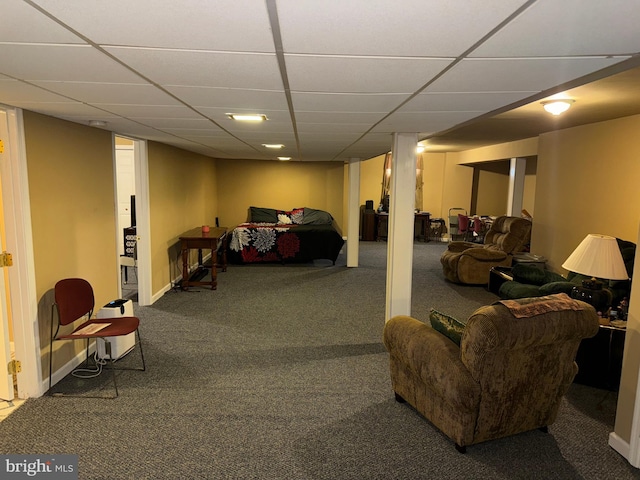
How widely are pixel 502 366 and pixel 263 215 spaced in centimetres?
754

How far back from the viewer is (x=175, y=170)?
6.30 metres

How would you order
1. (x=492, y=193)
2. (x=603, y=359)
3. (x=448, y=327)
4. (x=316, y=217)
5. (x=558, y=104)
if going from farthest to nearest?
1. (x=492, y=193)
2. (x=316, y=217)
3. (x=558, y=104)
4. (x=603, y=359)
5. (x=448, y=327)

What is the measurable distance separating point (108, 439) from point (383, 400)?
73.0 inches

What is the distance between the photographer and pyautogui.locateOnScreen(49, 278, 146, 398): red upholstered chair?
10.3ft

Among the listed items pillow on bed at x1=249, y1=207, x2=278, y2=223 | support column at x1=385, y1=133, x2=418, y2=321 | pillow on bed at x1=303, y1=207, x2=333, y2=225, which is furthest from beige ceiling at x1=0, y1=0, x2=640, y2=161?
pillow on bed at x1=249, y1=207, x2=278, y2=223

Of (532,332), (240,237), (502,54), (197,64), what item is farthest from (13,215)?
(240,237)

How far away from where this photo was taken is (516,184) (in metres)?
8.75

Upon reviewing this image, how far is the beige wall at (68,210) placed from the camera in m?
3.16

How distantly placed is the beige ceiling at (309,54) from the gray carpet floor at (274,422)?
2073mm

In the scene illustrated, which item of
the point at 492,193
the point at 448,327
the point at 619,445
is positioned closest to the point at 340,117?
the point at 448,327

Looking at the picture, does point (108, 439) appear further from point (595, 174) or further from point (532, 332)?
point (595, 174)

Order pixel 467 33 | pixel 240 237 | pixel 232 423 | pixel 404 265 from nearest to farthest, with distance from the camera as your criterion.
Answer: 1. pixel 467 33
2. pixel 232 423
3. pixel 404 265
4. pixel 240 237

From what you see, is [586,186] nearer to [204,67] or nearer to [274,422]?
[274,422]

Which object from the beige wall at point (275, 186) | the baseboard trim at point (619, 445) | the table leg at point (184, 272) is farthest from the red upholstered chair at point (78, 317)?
the beige wall at point (275, 186)
